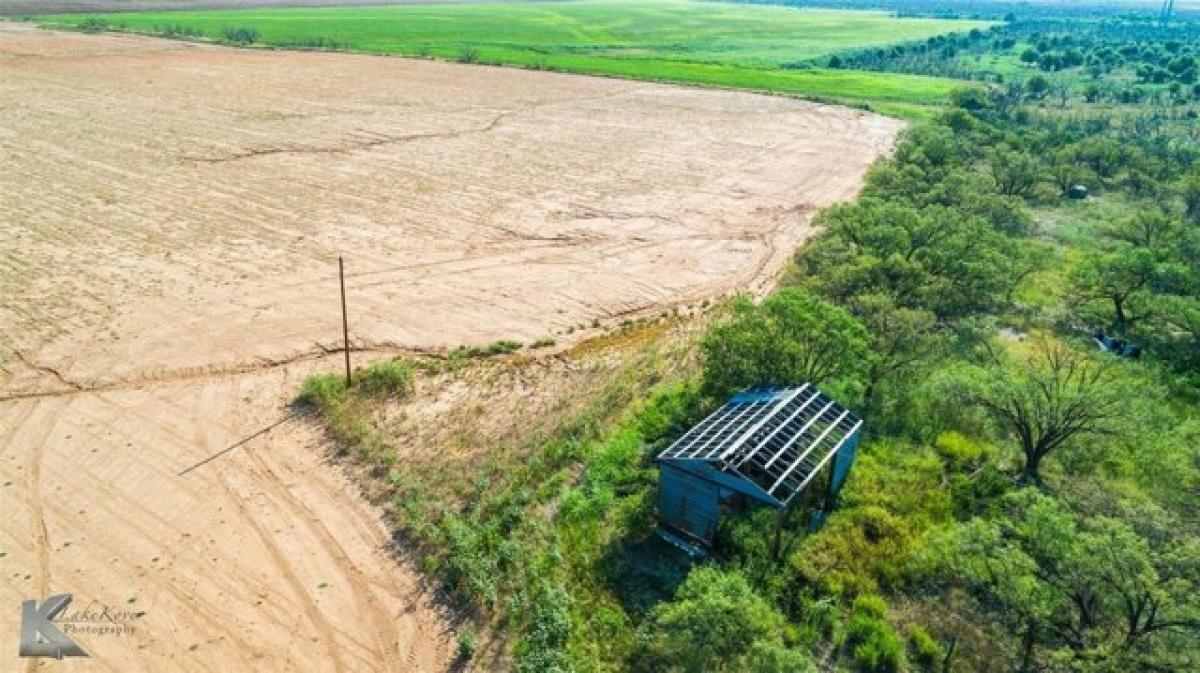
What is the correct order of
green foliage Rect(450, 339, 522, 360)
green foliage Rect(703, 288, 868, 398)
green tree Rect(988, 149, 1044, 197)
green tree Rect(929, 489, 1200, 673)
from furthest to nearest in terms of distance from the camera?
green tree Rect(988, 149, 1044, 197) → green foliage Rect(450, 339, 522, 360) → green foliage Rect(703, 288, 868, 398) → green tree Rect(929, 489, 1200, 673)

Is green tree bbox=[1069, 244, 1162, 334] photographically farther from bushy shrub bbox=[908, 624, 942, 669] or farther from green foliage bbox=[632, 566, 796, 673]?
green foliage bbox=[632, 566, 796, 673]

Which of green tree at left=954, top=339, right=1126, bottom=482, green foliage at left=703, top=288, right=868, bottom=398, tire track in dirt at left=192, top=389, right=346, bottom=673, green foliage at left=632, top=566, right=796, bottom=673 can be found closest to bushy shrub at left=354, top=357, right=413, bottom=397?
tire track in dirt at left=192, top=389, right=346, bottom=673

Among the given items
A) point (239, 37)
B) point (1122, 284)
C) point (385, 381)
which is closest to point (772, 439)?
point (385, 381)

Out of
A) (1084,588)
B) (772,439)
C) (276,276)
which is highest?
(276,276)

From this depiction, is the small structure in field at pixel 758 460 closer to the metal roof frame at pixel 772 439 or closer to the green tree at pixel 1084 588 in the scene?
the metal roof frame at pixel 772 439

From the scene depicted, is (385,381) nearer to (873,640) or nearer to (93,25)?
(873,640)

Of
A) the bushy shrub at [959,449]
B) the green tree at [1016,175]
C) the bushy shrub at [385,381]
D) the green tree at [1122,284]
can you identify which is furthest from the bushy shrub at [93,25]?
the bushy shrub at [959,449]
